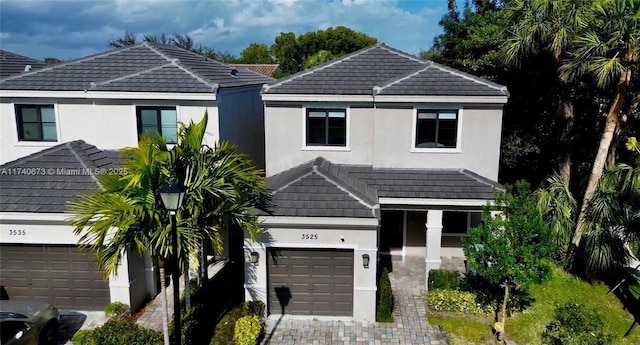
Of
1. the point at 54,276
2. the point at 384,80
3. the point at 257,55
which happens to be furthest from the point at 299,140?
the point at 257,55

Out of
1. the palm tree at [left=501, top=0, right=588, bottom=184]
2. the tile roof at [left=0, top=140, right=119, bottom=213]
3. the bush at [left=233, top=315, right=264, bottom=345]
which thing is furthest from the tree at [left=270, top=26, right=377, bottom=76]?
the bush at [left=233, top=315, right=264, bottom=345]

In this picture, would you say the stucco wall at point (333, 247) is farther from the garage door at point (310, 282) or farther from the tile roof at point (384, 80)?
the tile roof at point (384, 80)

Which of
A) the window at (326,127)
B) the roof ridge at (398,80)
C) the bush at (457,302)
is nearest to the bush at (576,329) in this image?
the bush at (457,302)

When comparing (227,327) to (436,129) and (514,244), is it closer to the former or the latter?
(514,244)

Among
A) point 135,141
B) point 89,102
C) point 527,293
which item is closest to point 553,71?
point 527,293

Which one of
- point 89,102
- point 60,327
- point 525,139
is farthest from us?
point 525,139

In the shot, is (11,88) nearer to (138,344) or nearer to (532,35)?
(138,344)

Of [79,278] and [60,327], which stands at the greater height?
[79,278]
